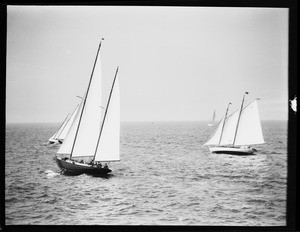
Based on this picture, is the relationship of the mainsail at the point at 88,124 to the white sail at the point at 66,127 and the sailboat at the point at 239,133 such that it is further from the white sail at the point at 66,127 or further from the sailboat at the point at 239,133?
the sailboat at the point at 239,133

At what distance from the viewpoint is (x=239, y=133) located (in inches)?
138

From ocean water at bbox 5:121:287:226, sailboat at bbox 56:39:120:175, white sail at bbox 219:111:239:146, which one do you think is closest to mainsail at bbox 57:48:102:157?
sailboat at bbox 56:39:120:175

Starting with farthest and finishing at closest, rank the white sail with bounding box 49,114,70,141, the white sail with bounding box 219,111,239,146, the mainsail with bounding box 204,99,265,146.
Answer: the white sail with bounding box 219,111,239,146 < the mainsail with bounding box 204,99,265,146 < the white sail with bounding box 49,114,70,141

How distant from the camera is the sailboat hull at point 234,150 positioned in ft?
10.9

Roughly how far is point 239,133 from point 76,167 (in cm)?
171

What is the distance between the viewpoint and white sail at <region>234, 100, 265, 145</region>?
3248mm

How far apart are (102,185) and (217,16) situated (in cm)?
200

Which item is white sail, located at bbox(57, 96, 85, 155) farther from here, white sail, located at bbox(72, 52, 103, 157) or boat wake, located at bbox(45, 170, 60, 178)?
boat wake, located at bbox(45, 170, 60, 178)

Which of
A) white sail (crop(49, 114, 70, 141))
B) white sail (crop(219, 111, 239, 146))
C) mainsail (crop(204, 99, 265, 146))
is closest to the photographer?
white sail (crop(49, 114, 70, 141))

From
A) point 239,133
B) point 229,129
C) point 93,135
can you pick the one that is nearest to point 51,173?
point 93,135

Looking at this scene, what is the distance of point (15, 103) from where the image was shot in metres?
3.19

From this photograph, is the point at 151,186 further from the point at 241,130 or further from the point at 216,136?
the point at 241,130

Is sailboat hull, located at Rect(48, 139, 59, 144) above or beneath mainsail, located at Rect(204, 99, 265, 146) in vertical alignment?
beneath

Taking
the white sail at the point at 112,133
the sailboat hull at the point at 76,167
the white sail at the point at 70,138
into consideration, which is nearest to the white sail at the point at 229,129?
the white sail at the point at 112,133
